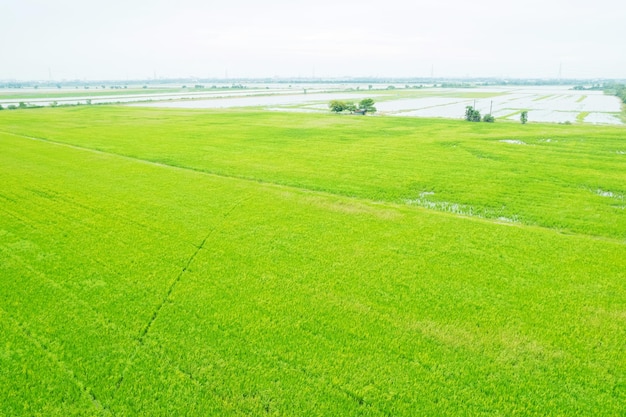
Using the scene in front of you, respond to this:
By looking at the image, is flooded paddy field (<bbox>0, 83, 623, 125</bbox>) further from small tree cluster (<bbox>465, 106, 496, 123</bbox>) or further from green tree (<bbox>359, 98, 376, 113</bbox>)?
small tree cluster (<bbox>465, 106, 496, 123</bbox>)

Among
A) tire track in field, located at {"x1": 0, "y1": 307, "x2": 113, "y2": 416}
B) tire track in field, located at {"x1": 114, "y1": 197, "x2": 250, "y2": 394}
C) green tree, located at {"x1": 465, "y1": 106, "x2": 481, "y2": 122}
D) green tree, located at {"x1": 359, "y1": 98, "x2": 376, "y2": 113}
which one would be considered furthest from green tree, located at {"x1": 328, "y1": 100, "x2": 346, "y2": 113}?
tire track in field, located at {"x1": 0, "y1": 307, "x2": 113, "y2": 416}

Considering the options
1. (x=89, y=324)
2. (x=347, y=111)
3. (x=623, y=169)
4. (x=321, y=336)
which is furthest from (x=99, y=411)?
(x=347, y=111)

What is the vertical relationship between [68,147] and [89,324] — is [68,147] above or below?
above

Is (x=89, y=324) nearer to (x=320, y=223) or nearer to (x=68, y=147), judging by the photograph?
(x=320, y=223)

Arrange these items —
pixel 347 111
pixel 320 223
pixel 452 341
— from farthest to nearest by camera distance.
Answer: pixel 347 111, pixel 320 223, pixel 452 341

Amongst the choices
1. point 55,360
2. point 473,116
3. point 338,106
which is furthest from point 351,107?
point 55,360

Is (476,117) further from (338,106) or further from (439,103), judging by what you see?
(439,103)
